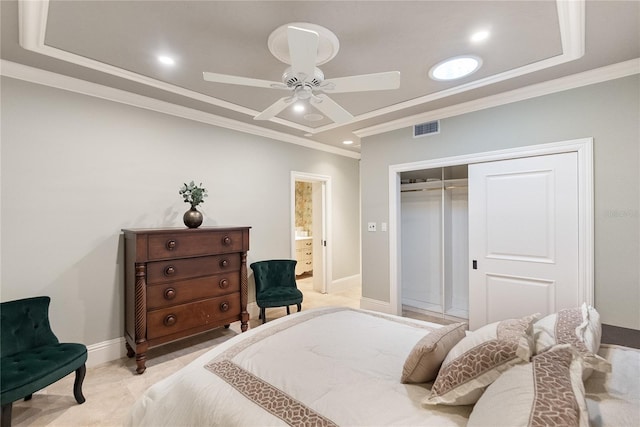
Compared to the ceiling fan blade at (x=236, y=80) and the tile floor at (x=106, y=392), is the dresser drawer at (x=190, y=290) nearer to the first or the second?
the tile floor at (x=106, y=392)

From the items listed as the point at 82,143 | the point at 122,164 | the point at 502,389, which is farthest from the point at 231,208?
the point at 502,389

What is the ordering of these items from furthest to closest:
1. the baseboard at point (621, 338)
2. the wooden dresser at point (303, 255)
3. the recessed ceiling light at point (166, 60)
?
the wooden dresser at point (303, 255) < the recessed ceiling light at point (166, 60) < the baseboard at point (621, 338)

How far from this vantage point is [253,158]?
402 cm

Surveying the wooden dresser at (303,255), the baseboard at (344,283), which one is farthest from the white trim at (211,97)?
the wooden dresser at (303,255)

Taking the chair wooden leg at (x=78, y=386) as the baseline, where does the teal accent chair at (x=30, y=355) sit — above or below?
above

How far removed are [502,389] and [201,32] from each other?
256 cm

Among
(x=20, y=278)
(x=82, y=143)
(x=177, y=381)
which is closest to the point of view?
(x=177, y=381)

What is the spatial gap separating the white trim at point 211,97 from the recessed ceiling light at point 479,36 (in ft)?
1.28

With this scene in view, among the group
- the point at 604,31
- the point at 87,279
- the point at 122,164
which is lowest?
the point at 87,279

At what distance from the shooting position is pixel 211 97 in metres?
3.06

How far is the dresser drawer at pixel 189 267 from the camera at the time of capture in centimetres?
266

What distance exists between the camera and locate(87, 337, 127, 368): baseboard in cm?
268

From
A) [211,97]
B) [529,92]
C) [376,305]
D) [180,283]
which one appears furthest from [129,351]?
[529,92]

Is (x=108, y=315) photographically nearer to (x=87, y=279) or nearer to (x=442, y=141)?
(x=87, y=279)
